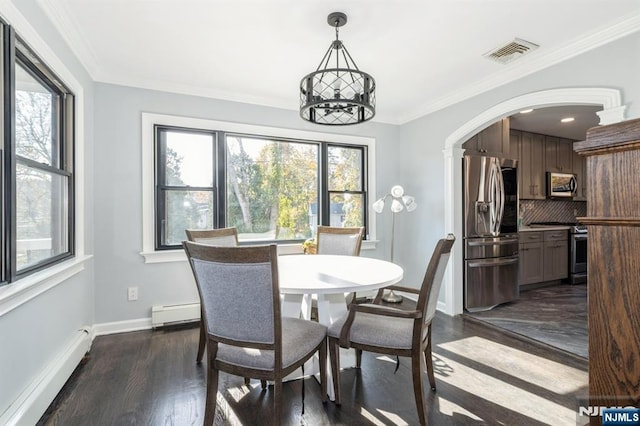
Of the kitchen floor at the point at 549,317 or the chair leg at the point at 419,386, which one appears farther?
the kitchen floor at the point at 549,317

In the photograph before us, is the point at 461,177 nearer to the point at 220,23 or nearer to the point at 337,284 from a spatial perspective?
the point at 337,284

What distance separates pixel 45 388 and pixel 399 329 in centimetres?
205

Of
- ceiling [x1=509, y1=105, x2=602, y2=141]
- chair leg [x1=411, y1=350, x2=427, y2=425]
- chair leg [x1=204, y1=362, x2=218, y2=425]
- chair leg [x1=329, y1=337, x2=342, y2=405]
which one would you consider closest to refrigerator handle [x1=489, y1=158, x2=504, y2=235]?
ceiling [x1=509, y1=105, x2=602, y2=141]

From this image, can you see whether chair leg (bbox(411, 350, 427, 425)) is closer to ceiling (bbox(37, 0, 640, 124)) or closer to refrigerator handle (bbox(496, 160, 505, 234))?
ceiling (bbox(37, 0, 640, 124))

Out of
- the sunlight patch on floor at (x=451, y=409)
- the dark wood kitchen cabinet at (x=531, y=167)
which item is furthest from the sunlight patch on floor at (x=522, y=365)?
the dark wood kitchen cabinet at (x=531, y=167)

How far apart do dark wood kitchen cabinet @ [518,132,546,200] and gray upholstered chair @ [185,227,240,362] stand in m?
4.55

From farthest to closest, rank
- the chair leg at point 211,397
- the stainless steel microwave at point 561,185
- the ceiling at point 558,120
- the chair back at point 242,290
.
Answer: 1. the stainless steel microwave at point 561,185
2. the ceiling at point 558,120
3. the chair leg at point 211,397
4. the chair back at point 242,290

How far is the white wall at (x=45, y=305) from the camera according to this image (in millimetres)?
1504

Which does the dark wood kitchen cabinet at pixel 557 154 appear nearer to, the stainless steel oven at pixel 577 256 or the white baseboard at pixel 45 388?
the stainless steel oven at pixel 577 256

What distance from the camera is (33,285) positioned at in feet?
5.42

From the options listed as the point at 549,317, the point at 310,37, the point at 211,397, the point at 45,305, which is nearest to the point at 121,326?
the point at 45,305

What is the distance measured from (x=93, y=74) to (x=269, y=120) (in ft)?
5.52

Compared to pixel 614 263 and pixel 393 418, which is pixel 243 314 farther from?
pixel 614 263

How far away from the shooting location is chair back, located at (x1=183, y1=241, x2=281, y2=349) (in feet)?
4.49
